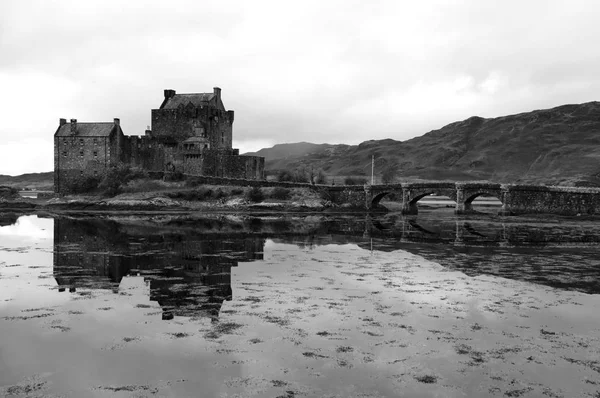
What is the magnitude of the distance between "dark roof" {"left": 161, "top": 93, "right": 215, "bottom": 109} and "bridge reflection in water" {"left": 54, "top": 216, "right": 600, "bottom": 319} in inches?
1237

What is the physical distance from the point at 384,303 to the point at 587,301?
6859 millimetres

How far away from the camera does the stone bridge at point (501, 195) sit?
65.2 m

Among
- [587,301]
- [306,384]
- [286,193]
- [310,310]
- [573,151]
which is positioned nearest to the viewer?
[306,384]

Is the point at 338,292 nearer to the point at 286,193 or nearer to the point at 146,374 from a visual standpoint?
the point at 146,374

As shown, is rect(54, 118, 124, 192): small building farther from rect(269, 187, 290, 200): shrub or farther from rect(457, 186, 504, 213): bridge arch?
rect(457, 186, 504, 213): bridge arch

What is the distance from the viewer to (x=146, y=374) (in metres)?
10.6

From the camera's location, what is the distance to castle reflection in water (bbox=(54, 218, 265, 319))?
17.3m

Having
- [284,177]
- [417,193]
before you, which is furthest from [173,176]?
[417,193]

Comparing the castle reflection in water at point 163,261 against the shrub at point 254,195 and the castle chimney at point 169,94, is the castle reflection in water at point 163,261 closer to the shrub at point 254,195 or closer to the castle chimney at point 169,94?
the shrub at point 254,195

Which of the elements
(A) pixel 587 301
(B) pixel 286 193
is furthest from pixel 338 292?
(B) pixel 286 193

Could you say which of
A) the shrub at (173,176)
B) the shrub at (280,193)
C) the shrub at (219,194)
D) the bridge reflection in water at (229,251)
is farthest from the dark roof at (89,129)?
the bridge reflection in water at (229,251)

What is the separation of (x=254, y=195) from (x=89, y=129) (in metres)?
25.9

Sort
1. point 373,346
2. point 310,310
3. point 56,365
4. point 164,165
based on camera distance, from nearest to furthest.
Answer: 1. point 56,365
2. point 373,346
3. point 310,310
4. point 164,165

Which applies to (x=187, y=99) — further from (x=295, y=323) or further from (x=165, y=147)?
(x=295, y=323)
